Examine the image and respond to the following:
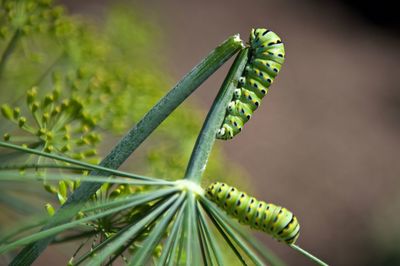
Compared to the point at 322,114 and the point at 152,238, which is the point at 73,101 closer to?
the point at 152,238

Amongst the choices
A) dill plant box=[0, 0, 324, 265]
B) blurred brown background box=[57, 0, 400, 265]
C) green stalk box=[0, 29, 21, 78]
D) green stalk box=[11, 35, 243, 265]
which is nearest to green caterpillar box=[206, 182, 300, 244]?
dill plant box=[0, 0, 324, 265]

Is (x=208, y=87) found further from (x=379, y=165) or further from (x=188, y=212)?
(x=188, y=212)

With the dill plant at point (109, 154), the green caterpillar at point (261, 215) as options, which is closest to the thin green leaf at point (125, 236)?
the dill plant at point (109, 154)

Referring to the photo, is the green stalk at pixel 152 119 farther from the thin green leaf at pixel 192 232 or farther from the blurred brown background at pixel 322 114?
the blurred brown background at pixel 322 114

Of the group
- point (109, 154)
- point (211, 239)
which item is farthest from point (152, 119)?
point (211, 239)

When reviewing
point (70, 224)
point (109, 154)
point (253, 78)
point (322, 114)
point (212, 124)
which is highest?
point (322, 114)

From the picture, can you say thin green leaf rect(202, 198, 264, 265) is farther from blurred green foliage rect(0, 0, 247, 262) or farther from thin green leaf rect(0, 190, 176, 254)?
blurred green foliage rect(0, 0, 247, 262)
